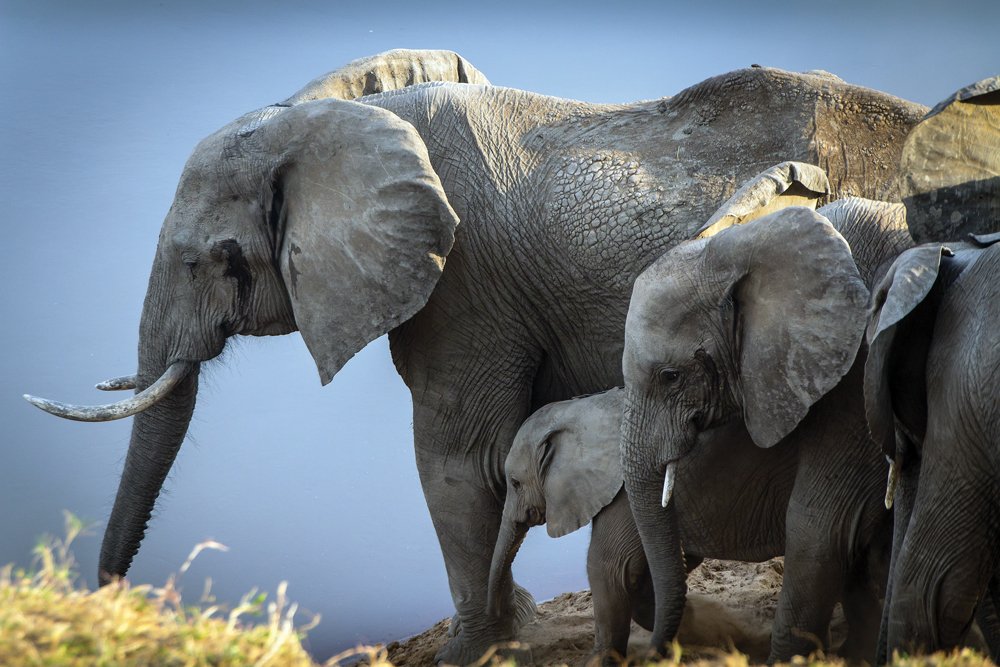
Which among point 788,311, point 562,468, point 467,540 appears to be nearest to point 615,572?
point 562,468

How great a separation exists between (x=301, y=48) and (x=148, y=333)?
91.4 inches

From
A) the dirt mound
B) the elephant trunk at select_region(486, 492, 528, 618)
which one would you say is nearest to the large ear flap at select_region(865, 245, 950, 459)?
the elephant trunk at select_region(486, 492, 528, 618)

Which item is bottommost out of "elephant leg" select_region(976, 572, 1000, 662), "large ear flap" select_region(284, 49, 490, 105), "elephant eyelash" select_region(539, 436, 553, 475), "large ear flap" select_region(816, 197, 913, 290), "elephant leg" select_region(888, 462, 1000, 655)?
"elephant leg" select_region(976, 572, 1000, 662)

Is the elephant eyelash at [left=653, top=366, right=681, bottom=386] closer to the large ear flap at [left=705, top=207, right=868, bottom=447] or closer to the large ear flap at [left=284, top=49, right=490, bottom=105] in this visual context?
the large ear flap at [left=705, top=207, right=868, bottom=447]

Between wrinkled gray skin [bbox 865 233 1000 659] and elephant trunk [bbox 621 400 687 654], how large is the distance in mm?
621

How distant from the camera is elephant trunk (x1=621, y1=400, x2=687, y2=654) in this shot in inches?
122

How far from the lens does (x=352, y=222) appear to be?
3.55 metres

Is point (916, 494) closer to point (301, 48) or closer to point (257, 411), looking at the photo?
point (257, 411)

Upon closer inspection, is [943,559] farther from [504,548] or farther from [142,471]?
[142,471]

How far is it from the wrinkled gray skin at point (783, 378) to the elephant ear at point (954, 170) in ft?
0.32

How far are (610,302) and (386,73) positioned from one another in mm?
1260

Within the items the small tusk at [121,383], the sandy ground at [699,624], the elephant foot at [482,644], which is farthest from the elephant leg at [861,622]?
the small tusk at [121,383]

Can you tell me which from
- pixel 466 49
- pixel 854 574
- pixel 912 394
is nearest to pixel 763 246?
pixel 912 394

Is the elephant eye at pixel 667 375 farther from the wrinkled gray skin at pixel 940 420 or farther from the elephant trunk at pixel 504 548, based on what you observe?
the elephant trunk at pixel 504 548
